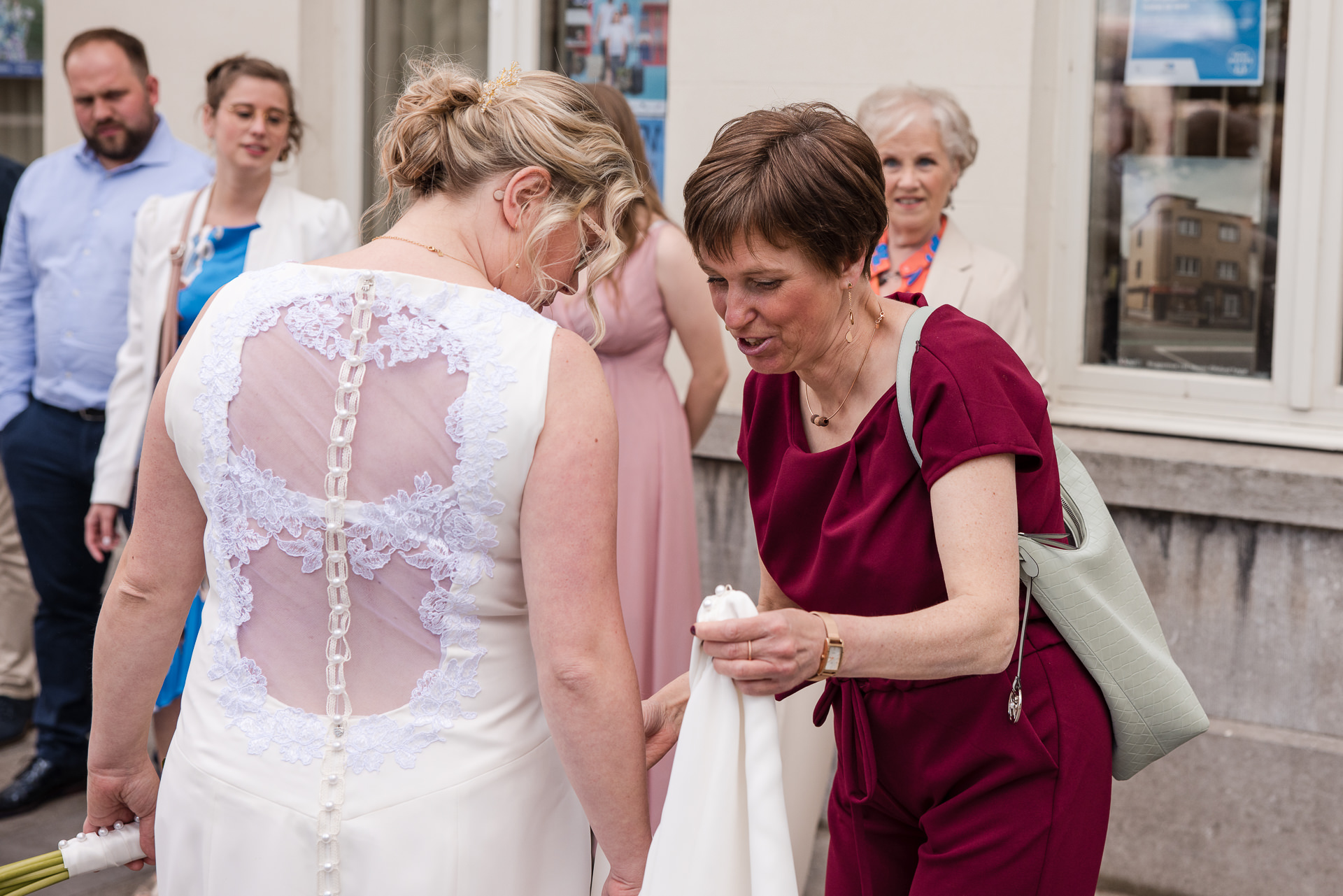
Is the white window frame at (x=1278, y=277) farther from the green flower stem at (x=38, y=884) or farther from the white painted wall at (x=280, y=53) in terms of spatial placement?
the green flower stem at (x=38, y=884)

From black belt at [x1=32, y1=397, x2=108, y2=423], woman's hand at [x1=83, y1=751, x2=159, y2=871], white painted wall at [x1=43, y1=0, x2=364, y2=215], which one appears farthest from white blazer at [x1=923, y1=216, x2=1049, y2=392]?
white painted wall at [x1=43, y1=0, x2=364, y2=215]

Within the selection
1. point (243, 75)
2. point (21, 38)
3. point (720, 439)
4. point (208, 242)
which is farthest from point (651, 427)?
point (21, 38)

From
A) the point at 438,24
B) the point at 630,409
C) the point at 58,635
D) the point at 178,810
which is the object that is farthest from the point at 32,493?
the point at 178,810

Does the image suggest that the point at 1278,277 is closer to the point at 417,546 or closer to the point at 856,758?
the point at 856,758

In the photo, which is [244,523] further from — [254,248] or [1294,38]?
[1294,38]

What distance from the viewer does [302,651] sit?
5.24 feet

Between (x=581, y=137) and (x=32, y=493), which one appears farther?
(x=32, y=493)

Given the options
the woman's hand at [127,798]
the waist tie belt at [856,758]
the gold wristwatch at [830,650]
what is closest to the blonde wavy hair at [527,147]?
the gold wristwatch at [830,650]

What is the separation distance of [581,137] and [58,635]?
3.28 meters

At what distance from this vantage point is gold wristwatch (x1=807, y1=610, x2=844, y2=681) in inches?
60.0

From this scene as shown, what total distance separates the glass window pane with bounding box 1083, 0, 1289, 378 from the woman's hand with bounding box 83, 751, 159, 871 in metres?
3.24

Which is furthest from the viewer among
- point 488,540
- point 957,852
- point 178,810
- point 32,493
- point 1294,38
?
point 32,493

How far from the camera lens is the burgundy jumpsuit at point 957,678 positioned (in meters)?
1.68

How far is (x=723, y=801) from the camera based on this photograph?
1.57m
